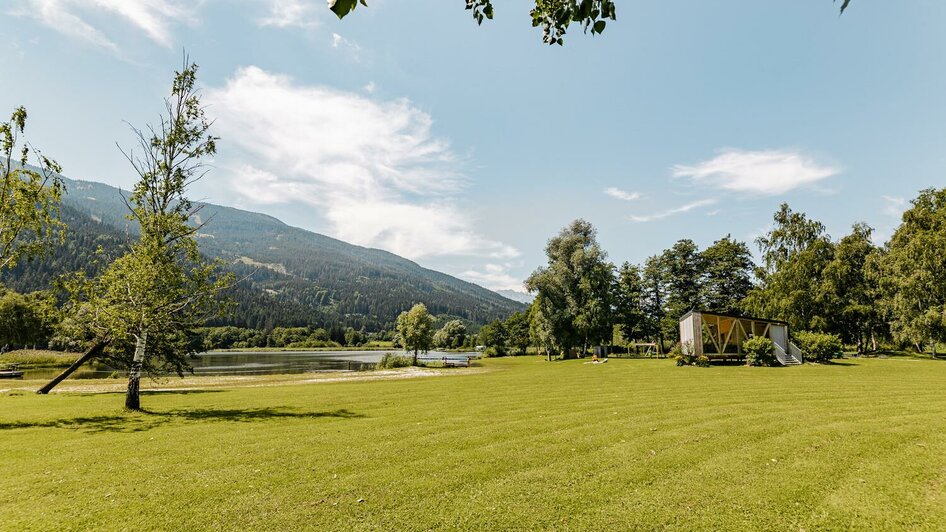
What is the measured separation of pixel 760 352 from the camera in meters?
35.2

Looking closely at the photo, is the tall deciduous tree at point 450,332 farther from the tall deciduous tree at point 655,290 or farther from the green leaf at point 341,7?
the green leaf at point 341,7

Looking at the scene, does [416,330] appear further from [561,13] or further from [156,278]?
[561,13]

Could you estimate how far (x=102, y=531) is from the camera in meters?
5.49

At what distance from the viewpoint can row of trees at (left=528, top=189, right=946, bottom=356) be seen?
3959cm

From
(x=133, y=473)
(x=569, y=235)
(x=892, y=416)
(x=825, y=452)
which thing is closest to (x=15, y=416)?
(x=133, y=473)

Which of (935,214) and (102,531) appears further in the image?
(935,214)

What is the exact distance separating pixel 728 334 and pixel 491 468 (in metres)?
39.5

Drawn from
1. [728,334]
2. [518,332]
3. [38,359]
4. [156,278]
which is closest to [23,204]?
[156,278]

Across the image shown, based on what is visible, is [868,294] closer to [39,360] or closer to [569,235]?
[569,235]

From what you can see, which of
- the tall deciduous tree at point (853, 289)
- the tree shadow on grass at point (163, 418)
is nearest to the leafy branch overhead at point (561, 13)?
the tree shadow on grass at point (163, 418)

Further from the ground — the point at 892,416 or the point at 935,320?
the point at 935,320

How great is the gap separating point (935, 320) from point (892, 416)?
37.0 metres

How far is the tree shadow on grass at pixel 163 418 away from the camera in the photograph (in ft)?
40.6

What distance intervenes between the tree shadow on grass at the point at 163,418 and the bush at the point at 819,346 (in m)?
39.0
